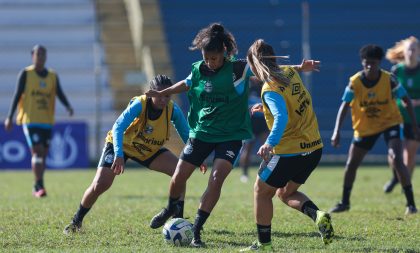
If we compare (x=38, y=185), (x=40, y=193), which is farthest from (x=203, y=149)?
(x=38, y=185)

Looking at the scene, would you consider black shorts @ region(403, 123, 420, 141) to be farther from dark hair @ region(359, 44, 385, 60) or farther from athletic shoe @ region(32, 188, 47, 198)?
athletic shoe @ region(32, 188, 47, 198)

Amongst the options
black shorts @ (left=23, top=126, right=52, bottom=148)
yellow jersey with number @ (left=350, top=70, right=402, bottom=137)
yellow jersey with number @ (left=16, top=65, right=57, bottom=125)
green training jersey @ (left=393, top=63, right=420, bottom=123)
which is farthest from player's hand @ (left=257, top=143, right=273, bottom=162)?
yellow jersey with number @ (left=16, top=65, right=57, bottom=125)

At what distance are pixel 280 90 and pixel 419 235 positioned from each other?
7.43 ft

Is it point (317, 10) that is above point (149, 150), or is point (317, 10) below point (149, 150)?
above

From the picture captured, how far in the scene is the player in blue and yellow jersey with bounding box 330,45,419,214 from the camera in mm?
10633

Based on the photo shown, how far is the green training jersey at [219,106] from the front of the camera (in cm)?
793

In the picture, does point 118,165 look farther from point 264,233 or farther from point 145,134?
point 264,233

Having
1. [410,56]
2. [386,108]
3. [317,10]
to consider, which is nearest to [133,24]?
[317,10]

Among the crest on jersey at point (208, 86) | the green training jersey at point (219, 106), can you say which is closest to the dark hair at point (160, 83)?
the green training jersey at point (219, 106)

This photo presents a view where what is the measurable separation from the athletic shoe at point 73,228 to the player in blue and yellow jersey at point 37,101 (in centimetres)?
498

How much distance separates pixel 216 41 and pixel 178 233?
1735 mm

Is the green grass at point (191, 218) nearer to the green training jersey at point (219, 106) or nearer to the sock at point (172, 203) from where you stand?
the sock at point (172, 203)

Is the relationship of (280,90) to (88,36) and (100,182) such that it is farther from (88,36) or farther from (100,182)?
(88,36)

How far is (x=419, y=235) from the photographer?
329 inches
